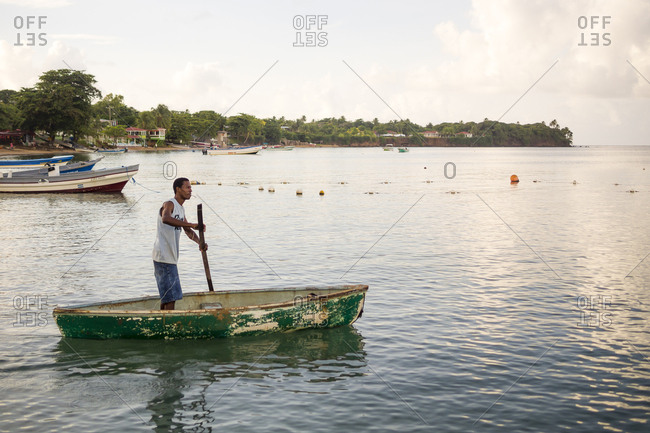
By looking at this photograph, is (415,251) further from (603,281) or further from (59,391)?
(59,391)

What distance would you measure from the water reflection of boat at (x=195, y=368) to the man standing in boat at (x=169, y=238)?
116 cm

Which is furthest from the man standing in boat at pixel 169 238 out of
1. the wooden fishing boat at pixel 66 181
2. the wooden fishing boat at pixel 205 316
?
the wooden fishing boat at pixel 66 181

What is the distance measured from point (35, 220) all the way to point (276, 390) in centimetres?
2498

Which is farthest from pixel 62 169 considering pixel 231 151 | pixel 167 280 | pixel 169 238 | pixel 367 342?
pixel 231 151

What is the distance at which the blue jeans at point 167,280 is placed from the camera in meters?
11.4

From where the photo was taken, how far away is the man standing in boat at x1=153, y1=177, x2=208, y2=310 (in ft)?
36.3

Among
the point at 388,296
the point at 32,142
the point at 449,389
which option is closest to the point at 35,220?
the point at 388,296

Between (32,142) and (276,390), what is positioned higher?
(32,142)

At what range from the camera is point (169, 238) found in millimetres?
11195

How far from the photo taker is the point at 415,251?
A: 2233 cm

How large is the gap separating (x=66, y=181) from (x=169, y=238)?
3503cm

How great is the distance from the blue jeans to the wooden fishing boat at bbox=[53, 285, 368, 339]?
0.30 metres

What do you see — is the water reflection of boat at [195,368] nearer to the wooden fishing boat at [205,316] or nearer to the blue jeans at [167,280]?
the wooden fishing boat at [205,316]

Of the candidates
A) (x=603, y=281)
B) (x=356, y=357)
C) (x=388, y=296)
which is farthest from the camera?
(x=603, y=281)
